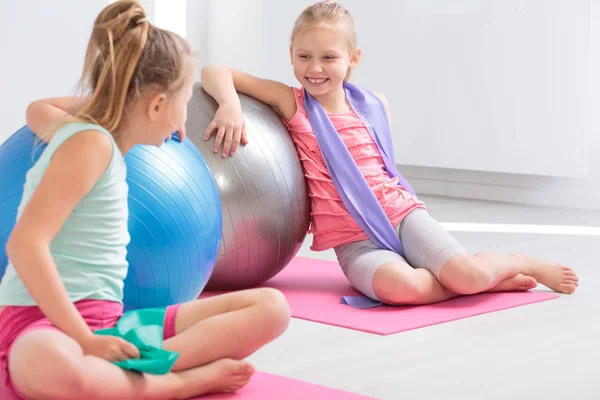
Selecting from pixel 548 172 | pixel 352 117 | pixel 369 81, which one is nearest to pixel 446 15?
pixel 369 81

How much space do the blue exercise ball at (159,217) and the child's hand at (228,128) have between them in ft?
1.10

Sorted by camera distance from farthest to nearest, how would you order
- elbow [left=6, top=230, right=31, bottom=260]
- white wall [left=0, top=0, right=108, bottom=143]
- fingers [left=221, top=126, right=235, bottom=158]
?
white wall [left=0, top=0, right=108, bottom=143] < fingers [left=221, top=126, right=235, bottom=158] < elbow [left=6, top=230, right=31, bottom=260]

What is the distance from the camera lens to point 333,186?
2.62m

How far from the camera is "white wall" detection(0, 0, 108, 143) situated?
466 centimetres

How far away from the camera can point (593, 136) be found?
4395mm

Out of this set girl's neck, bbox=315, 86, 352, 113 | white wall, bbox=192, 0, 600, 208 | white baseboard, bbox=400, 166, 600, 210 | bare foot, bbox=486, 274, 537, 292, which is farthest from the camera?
white baseboard, bbox=400, 166, 600, 210

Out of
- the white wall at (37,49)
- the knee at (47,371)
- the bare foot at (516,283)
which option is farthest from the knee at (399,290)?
the white wall at (37,49)

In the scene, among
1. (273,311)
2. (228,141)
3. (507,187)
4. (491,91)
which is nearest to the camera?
(273,311)

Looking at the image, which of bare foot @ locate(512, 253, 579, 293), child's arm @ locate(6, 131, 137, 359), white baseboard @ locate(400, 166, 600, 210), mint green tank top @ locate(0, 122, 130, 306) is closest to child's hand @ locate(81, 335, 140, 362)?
child's arm @ locate(6, 131, 137, 359)

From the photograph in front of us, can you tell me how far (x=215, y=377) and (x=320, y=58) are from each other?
1228mm

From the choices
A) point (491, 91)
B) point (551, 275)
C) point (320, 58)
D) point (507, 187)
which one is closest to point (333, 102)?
point (320, 58)

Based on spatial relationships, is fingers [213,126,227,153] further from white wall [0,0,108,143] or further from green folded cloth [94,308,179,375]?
white wall [0,0,108,143]

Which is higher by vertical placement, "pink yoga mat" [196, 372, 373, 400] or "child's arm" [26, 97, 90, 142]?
"child's arm" [26, 97, 90, 142]

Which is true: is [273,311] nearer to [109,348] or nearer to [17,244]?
[109,348]
